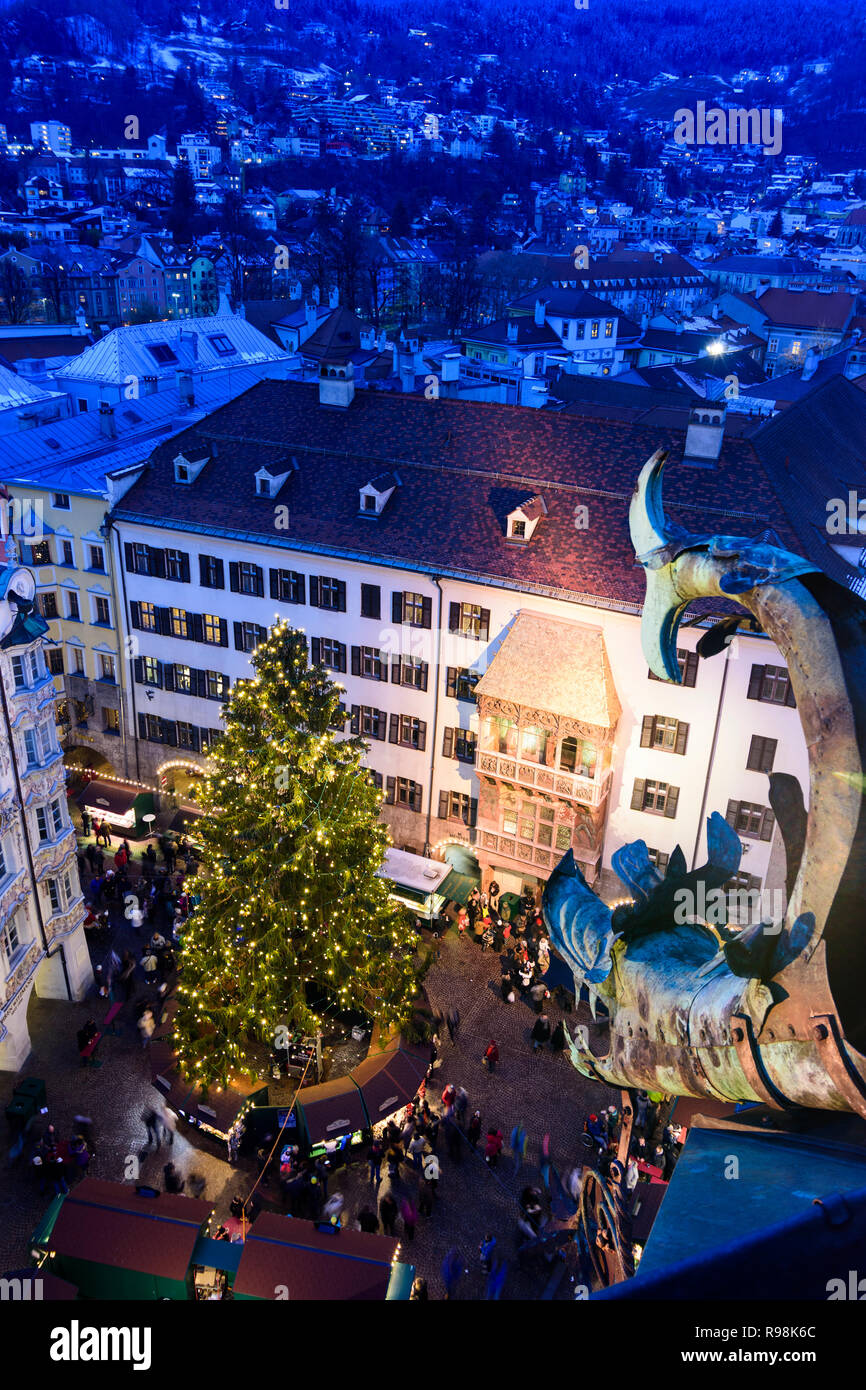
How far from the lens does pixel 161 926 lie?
36438 mm

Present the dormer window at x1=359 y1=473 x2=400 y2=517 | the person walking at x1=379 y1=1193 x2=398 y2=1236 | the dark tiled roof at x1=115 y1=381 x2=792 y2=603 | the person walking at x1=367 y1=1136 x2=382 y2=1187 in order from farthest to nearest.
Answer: the dormer window at x1=359 y1=473 x2=400 y2=517, the dark tiled roof at x1=115 y1=381 x2=792 y2=603, the person walking at x1=367 y1=1136 x2=382 y2=1187, the person walking at x1=379 y1=1193 x2=398 y2=1236

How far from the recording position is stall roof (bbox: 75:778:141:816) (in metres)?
42.1

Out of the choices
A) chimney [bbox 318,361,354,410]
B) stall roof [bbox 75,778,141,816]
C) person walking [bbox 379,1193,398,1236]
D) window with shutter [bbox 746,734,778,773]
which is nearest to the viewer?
person walking [bbox 379,1193,398,1236]

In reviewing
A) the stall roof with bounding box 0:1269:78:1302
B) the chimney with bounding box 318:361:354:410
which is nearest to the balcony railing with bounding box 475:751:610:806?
the chimney with bounding box 318:361:354:410

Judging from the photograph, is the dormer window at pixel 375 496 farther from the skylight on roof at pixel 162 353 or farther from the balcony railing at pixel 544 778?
the skylight on roof at pixel 162 353

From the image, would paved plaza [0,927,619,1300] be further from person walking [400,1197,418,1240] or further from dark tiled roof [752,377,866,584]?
dark tiled roof [752,377,866,584]

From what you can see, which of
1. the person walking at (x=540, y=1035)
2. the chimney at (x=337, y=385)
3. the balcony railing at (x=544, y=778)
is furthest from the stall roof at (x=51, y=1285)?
the chimney at (x=337, y=385)

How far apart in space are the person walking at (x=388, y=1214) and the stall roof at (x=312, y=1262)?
3350 millimetres

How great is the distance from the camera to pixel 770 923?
5.64 meters

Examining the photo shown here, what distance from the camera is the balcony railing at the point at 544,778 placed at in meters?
33.6

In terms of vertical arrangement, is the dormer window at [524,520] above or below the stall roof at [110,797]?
above

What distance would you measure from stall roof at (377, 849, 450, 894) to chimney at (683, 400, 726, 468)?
55.7ft

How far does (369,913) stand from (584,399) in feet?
203

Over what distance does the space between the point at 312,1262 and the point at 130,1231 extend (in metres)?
4.07
